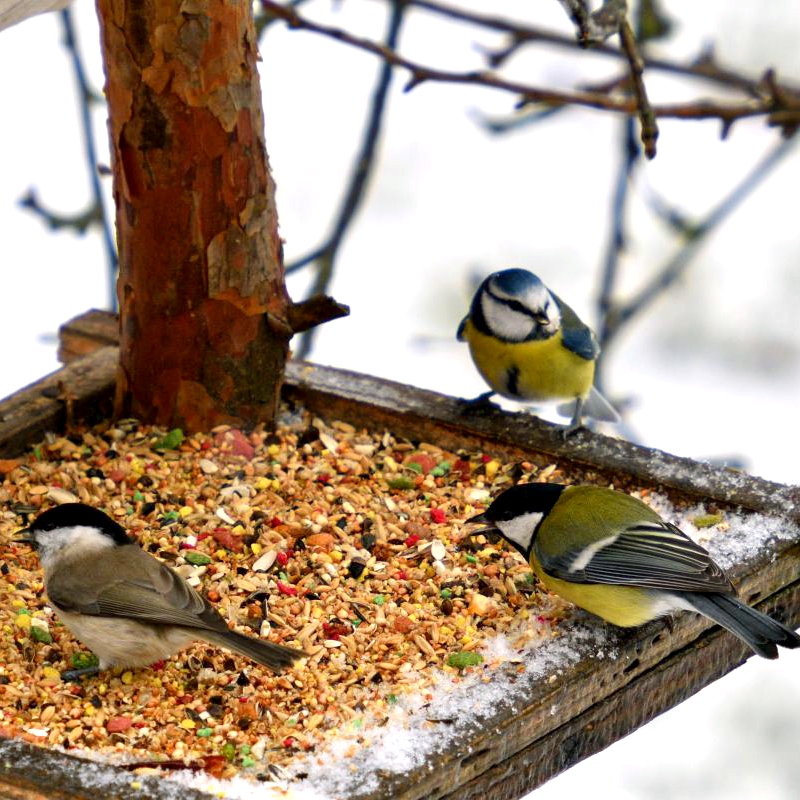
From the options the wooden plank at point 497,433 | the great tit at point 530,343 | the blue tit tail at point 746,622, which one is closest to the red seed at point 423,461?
the wooden plank at point 497,433

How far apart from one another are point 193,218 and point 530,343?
36.1 inches

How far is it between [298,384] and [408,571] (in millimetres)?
825

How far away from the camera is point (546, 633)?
8.91 feet

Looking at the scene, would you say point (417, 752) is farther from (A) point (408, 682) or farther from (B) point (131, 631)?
(B) point (131, 631)

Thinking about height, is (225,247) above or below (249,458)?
above

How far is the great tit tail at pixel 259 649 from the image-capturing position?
2480 mm

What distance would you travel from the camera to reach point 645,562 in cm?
278

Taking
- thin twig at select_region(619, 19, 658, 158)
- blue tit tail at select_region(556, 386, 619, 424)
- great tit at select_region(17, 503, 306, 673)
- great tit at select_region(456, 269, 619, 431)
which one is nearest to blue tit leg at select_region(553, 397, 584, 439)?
great tit at select_region(456, 269, 619, 431)

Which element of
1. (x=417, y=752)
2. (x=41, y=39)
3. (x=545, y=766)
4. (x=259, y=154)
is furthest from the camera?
(x=41, y=39)

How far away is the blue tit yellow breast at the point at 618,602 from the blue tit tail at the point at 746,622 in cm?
6

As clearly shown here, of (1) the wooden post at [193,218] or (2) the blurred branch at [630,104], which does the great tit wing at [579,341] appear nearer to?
(1) the wooden post at [193,218]

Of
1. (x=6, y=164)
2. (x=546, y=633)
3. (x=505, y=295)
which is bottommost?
(x=546, y=633)

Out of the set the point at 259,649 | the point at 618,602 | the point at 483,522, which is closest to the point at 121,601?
the point at 259,649

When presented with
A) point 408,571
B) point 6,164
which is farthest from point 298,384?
point 6,164
